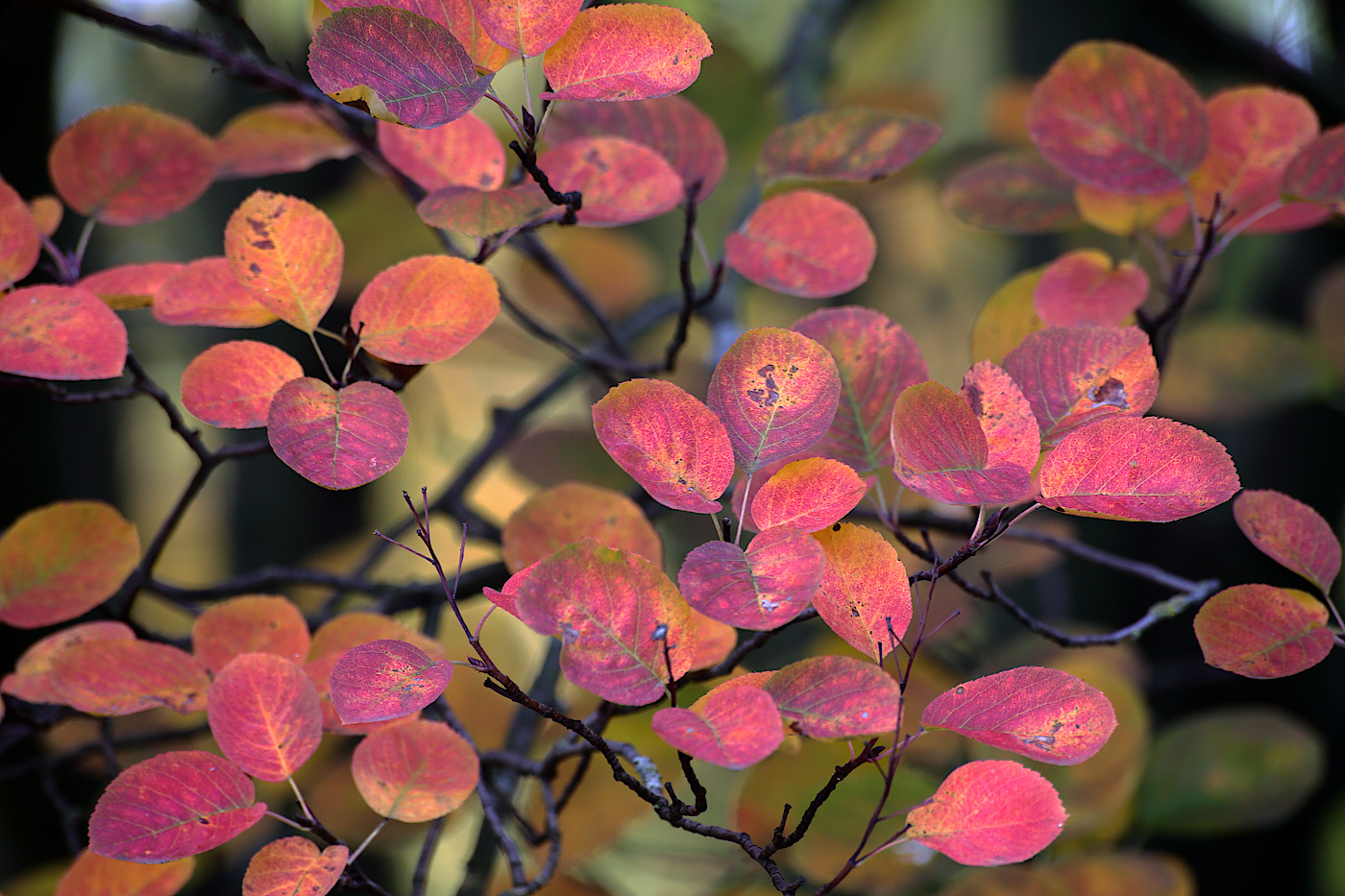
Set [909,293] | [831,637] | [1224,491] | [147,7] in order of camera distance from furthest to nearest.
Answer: [909,293], [147,7], [831,637], [1224,491]

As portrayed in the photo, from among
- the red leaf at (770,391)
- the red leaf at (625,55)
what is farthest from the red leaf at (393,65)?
the red leaf at (770,391)

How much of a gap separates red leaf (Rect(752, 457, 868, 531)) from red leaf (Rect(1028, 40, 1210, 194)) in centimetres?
28

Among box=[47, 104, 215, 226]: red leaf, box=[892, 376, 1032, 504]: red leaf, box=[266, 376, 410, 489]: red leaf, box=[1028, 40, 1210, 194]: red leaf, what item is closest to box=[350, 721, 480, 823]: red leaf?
box=[266, 376, 410, 489]: red leaf

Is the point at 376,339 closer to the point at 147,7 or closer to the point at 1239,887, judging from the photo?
the point at 147,7

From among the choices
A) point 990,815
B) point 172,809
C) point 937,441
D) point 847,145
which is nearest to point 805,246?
point 847,145

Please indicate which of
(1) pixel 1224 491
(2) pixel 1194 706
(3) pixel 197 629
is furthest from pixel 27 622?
(2) pixel 1194 706

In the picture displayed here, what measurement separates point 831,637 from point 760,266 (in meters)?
0.47

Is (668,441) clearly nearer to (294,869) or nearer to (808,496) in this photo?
(808,496)

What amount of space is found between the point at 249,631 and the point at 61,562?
0.41ft

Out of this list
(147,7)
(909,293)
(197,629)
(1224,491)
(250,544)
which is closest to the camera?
(1224,491)

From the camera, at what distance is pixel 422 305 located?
401 mm

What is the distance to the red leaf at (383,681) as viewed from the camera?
0.31 metres

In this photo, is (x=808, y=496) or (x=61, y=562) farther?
(x=61, y=562)

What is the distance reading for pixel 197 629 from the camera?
46 cm
